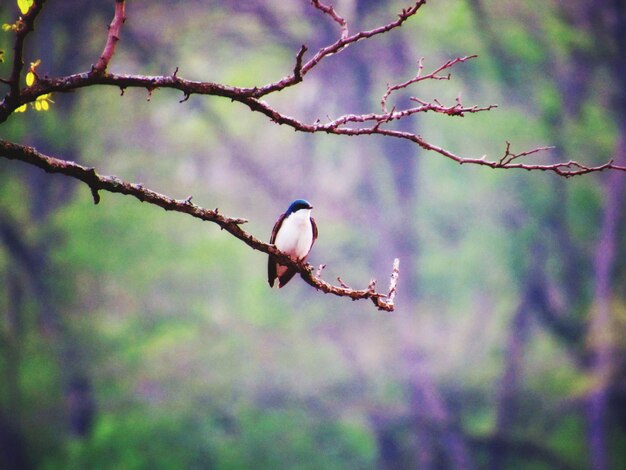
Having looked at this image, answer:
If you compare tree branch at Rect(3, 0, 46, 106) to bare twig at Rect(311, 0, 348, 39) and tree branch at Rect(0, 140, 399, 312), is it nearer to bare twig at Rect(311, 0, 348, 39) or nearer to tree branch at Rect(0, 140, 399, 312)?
tree branch at Rect(0, 140, 399, 312)

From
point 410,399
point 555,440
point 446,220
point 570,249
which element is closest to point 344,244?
point 446,220

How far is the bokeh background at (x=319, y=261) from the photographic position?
44.6ft

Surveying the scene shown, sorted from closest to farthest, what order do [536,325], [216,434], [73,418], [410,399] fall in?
[216,434] → [73,418] → [410,399] → [536,325]

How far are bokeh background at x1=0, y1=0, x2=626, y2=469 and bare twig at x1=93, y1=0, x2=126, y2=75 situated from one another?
10.1m

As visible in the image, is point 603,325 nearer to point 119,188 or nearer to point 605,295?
point 605,295

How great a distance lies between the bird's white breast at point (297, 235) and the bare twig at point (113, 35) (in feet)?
8.03

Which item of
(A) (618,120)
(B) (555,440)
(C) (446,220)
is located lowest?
(B) (555,440)

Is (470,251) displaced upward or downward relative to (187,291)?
upward

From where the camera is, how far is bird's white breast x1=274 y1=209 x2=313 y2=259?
17.1 feet

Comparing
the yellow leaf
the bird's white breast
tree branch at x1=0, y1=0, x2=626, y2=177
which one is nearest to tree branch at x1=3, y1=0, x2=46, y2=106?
tree branch at x1=0, y1=0, x2=626, y2=177

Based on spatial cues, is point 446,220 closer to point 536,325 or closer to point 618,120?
point 536,325

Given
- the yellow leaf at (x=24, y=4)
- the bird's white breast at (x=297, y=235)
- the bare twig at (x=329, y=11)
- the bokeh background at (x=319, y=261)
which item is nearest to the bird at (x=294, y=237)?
the bird's white breast at (x=297, y=235)

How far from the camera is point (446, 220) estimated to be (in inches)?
655

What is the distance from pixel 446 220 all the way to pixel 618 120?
4.13m
